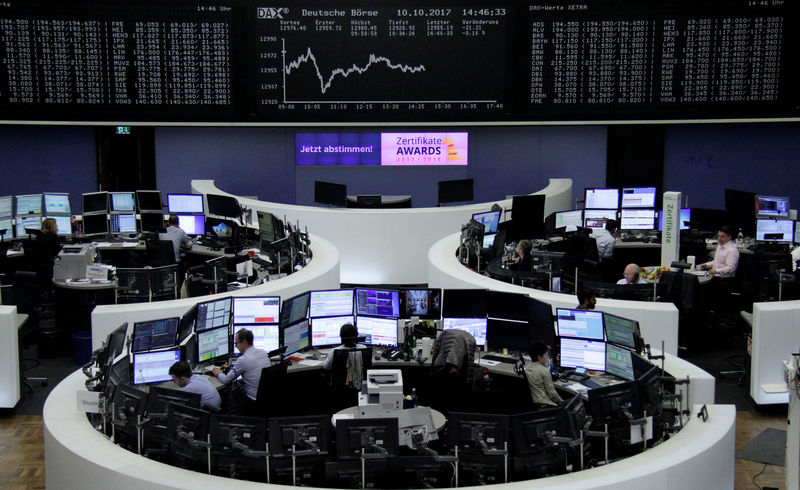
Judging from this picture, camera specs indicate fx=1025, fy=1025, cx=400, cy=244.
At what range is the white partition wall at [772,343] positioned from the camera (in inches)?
350

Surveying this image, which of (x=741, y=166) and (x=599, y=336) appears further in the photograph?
(x=741, y=166)

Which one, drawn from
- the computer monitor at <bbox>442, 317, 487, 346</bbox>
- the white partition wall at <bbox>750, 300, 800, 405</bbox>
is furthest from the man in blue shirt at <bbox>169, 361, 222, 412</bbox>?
the white partition wall at <bbox>750, 300, 800, 405</bbox>

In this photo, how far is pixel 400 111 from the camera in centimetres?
1241

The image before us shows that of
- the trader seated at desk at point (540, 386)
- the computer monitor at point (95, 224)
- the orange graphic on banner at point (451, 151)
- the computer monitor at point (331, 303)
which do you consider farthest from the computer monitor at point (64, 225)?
the trader seated at desk at point (540, 386)

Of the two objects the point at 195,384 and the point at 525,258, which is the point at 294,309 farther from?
the point at 525,258

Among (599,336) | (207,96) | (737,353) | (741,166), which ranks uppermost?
(207,96)

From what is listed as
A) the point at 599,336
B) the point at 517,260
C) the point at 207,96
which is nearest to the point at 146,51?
the point at 207,96

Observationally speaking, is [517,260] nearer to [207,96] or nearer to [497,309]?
[497,309]

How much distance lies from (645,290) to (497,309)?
1.47m

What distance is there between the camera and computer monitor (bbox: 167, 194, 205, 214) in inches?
536

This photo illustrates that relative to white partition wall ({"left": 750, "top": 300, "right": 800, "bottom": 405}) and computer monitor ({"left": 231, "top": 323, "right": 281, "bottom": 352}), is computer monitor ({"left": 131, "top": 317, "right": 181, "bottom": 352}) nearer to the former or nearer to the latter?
computer monitor ({"left": 231, "top": 323, "right": 281, "bottom": 352})

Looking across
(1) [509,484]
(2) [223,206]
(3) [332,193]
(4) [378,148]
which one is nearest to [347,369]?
(1) [509,484]

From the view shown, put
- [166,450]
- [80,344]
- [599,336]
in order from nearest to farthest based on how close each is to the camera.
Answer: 1. [166,450]
2. [599,336]
3. [80,344]

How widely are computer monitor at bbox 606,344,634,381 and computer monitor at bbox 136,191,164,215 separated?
7.65 m
